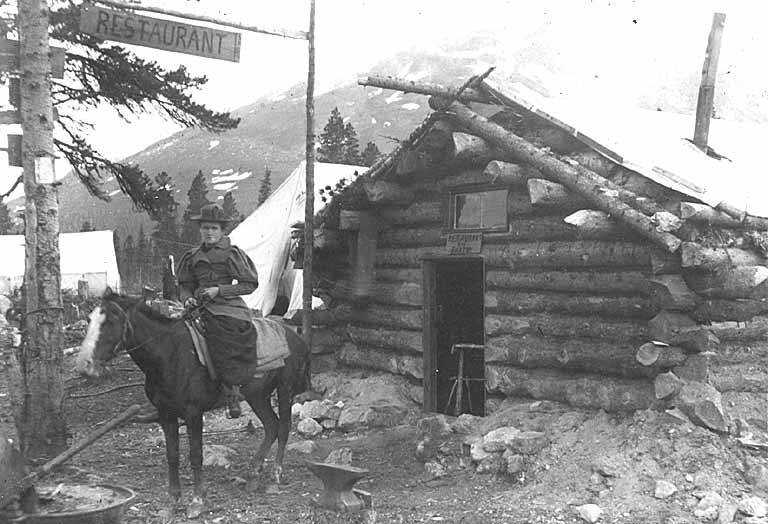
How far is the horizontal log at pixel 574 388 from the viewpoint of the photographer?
7793 millimetres

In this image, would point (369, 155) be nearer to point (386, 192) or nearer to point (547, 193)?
point (386, 192)

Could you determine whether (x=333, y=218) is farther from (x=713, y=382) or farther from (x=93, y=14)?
(x=713, y=382)

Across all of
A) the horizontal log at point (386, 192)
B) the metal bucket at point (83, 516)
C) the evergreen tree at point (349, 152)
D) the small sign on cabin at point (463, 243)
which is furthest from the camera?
the evergreen tree at point (349, 152)

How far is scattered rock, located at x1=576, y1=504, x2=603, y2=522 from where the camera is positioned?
652 centimetres

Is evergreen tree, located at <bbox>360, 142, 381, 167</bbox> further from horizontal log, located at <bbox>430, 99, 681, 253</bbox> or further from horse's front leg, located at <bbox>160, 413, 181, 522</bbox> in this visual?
horse's front leg, located at <bbox>160, 413, 181, 522</bbox>

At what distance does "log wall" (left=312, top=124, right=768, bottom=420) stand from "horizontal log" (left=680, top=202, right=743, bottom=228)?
0.18 m

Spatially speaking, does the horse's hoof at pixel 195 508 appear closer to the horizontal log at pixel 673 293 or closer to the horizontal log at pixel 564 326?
the horizontal log at pixel 564 326

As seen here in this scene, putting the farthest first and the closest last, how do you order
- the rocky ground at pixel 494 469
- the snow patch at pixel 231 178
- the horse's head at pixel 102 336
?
the snow patch at pixel 231 178, the rocky ground at pixel 494 469, the horse's head at pixel 102 336

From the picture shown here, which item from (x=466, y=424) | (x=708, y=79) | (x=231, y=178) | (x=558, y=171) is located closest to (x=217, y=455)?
(x=466, y=424)

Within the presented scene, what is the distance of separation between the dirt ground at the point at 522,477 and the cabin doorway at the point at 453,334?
157 centimetres

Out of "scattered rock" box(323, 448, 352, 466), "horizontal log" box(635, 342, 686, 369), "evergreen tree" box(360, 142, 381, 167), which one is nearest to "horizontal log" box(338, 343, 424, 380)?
"scattered rock" box(323, 448, 352, 466)

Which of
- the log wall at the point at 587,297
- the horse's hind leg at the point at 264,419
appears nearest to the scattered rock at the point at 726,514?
the log wall at the point at 587,297

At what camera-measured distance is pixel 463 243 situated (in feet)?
32.2

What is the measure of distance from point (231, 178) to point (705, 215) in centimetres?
9793
